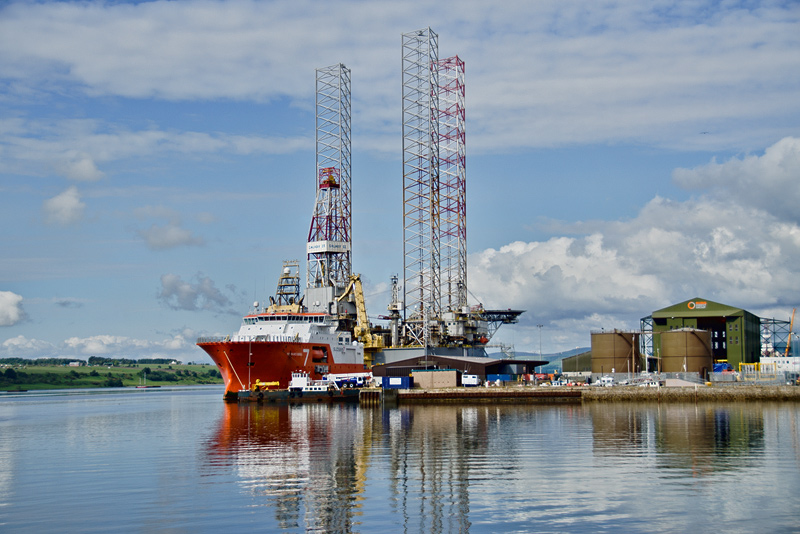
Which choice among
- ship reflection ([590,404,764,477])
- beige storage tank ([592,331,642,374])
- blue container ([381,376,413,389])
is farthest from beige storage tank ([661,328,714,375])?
blue container ([381,376,413,389])

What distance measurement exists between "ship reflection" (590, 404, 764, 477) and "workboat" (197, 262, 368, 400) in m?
43.5

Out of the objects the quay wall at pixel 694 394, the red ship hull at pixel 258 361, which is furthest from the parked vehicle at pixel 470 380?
the red ship hull at pixel 258 361

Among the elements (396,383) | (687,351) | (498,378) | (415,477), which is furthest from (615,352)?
(415,477)

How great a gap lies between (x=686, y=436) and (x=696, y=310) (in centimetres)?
9181

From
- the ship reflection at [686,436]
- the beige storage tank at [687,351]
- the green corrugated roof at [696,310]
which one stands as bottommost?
the ship reflection at [686,436]

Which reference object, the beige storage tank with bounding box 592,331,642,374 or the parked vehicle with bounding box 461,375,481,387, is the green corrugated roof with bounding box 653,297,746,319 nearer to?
the beige storage tank with bounding box 592,331,642,374

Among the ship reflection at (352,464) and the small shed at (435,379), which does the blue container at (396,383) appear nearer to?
the small shed at (435,379)

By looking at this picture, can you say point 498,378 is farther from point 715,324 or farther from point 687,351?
point 715,324

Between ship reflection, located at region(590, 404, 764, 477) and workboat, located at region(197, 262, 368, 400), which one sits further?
workboat, located at region(197, 262, 368, 400)

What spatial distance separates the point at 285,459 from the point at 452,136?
89.1 m

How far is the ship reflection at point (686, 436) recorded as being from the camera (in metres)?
39.6

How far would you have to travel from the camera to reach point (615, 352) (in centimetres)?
12412

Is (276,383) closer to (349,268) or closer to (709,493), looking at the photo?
(349,268)

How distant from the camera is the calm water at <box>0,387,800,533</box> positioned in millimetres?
26672
